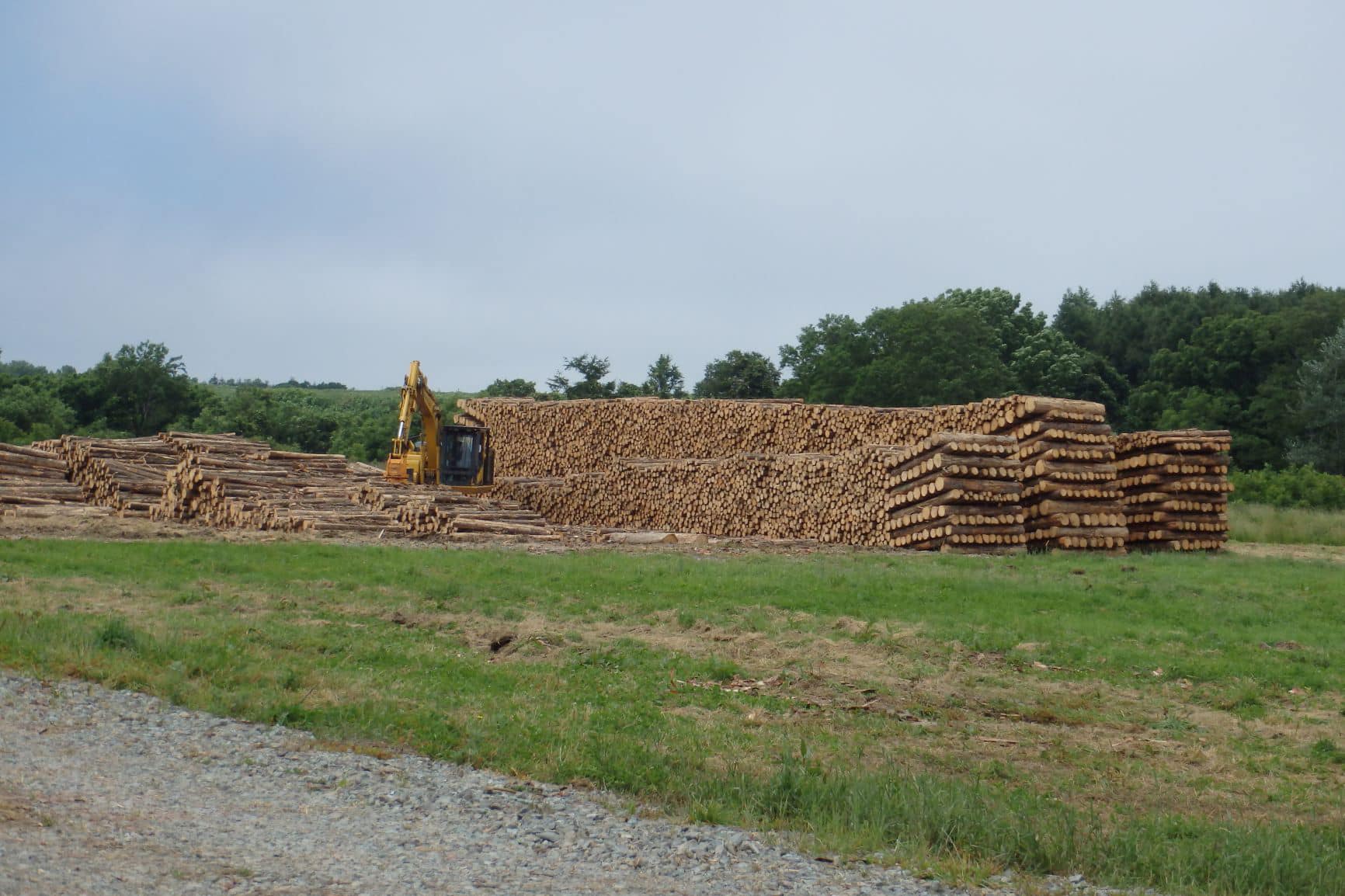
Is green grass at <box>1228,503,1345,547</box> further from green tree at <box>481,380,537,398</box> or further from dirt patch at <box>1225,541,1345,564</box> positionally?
green tree at <box>481,380,537,398</box>

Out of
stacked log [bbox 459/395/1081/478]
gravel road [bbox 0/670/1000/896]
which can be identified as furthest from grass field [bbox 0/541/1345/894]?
stacked log [bbox 459/395/1081/478]

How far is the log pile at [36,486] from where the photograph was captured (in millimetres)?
21969

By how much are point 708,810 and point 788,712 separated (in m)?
2.58

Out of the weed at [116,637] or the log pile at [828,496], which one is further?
the log pile at [828,496]

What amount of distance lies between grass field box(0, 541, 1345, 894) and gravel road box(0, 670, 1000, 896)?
0.41 meters

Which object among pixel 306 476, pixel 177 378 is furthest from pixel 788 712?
pixel 177 378

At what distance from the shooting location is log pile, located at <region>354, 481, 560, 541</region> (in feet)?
72.4

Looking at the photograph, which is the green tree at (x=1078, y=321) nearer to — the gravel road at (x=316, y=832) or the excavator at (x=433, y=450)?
the excavator at (x=433, y=450)

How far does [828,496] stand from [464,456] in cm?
1097

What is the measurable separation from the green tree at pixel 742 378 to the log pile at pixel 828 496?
20.4 meters

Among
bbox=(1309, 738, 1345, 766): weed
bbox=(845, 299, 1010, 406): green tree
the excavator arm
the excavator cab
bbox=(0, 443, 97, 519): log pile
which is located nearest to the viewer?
bbox=(1309, 738, 1345, 766): weed

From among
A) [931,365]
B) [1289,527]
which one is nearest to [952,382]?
[931,365]

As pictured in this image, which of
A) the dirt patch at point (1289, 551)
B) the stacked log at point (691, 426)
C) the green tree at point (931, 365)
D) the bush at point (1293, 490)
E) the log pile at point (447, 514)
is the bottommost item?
the dirt patch at point (1289, 551)

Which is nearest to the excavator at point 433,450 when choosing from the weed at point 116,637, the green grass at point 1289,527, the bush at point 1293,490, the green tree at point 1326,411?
the weed at point 116,637
